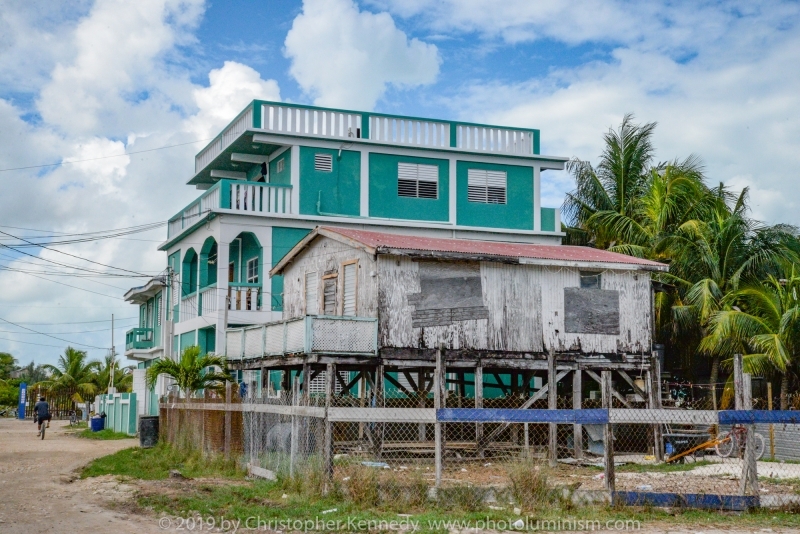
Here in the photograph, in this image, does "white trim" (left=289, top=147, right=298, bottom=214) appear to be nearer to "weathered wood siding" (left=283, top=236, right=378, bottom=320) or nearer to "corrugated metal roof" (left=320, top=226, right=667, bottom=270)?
"weathered wood siding" (left=283, top=236, right=378, bottom=320)

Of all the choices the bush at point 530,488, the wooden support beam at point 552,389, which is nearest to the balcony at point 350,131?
the wooden support beam at point 552,389

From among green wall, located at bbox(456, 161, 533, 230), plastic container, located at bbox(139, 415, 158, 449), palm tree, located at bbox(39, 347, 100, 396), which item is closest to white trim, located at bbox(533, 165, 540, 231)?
green wall, located at bbox(456, 161, 533, 230)

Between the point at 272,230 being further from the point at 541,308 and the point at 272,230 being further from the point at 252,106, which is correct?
the point at 541,308

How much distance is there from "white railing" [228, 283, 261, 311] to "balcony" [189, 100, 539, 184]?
15.8 ft

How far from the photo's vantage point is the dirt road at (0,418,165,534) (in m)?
11.9

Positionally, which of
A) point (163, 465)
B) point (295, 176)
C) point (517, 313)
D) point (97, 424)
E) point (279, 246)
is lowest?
point (97, 424)

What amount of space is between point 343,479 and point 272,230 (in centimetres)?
1776

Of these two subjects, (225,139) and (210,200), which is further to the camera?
(225,139)

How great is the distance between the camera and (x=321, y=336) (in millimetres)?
22094

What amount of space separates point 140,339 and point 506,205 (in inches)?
748

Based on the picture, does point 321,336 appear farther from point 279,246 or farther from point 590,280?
point 279,246

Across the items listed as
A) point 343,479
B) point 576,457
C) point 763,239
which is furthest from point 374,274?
point 763,239

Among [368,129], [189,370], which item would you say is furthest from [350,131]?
[189,370]

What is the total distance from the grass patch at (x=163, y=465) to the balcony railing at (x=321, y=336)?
352 cm
